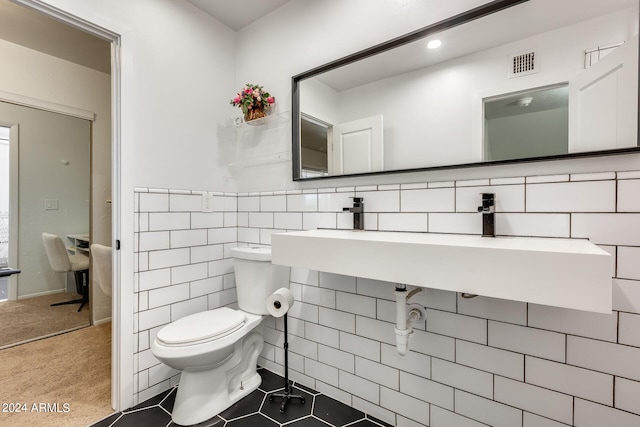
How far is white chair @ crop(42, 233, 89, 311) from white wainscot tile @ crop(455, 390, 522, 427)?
300cm

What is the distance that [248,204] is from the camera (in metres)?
2.14

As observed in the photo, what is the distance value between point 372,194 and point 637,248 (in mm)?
1013

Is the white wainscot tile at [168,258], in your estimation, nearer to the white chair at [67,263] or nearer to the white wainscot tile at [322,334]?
the white wainscot tile at [322,334]

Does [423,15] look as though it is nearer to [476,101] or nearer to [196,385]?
[476,101]

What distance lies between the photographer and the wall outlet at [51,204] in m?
2.39

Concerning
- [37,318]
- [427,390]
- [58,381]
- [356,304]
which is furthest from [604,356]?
[37,318]

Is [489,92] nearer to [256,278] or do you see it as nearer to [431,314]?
[431,314]

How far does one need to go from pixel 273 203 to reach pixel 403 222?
92 cm

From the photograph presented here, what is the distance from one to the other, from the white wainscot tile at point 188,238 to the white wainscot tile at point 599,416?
2.06m

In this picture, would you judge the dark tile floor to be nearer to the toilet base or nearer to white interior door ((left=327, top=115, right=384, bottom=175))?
the toilet base

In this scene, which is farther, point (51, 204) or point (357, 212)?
point (51, 204)

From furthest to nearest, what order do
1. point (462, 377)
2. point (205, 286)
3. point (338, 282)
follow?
point (205, 286) → point (338, 282) → point (462, 377)

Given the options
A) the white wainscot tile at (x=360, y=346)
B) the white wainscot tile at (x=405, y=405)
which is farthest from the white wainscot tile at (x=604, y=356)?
the white wainscot tile at (x=360, y=346)

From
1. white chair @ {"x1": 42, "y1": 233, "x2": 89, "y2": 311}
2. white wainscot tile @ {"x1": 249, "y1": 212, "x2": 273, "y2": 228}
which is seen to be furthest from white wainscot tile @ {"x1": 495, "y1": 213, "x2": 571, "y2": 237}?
white chair @ {"x1": 42, "y1": 233, "x2": 89, "y2": 311}
